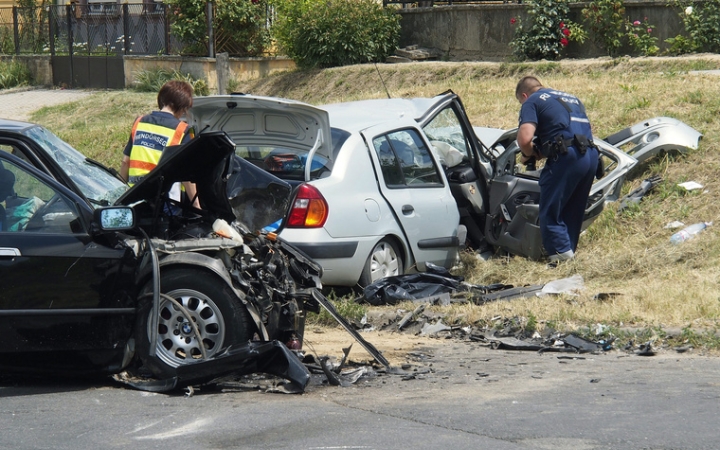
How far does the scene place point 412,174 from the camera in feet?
28.4

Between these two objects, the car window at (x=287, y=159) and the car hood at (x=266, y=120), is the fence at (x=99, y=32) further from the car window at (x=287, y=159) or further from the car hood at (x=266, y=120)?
the car window at (x=287, y=159)

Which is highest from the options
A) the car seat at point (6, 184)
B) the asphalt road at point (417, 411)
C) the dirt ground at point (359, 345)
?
the car seat at point (6, 184)

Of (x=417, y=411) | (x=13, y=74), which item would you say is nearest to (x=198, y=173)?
Answer: (x=417, y=411)

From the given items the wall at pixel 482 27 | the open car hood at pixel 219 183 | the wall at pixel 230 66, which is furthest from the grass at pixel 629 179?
the wall at pixel 482 27

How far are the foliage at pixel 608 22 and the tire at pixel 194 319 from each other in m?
13.2

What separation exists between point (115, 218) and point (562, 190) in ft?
15.6

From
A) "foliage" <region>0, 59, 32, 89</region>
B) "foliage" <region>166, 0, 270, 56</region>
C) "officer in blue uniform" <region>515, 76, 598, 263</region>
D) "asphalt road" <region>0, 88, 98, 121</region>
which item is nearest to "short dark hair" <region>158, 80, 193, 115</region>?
"officer in blue uniform" <region>515, 76, 598, 263</region>

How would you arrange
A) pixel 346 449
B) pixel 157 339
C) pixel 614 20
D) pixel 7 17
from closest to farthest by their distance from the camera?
1. pixel 346 449
2. pixel 157 339
3. pixel 614 20
4. pixel 7 17

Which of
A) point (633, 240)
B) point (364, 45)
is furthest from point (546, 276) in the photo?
point (364, 45)

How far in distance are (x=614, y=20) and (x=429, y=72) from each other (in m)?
3.46

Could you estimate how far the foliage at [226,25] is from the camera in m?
21.2

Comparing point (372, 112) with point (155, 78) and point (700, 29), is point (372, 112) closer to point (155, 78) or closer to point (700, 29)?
point (700, 29)

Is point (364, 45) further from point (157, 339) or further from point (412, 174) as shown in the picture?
point (157, 339)

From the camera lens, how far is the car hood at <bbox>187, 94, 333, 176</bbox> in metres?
7.73
